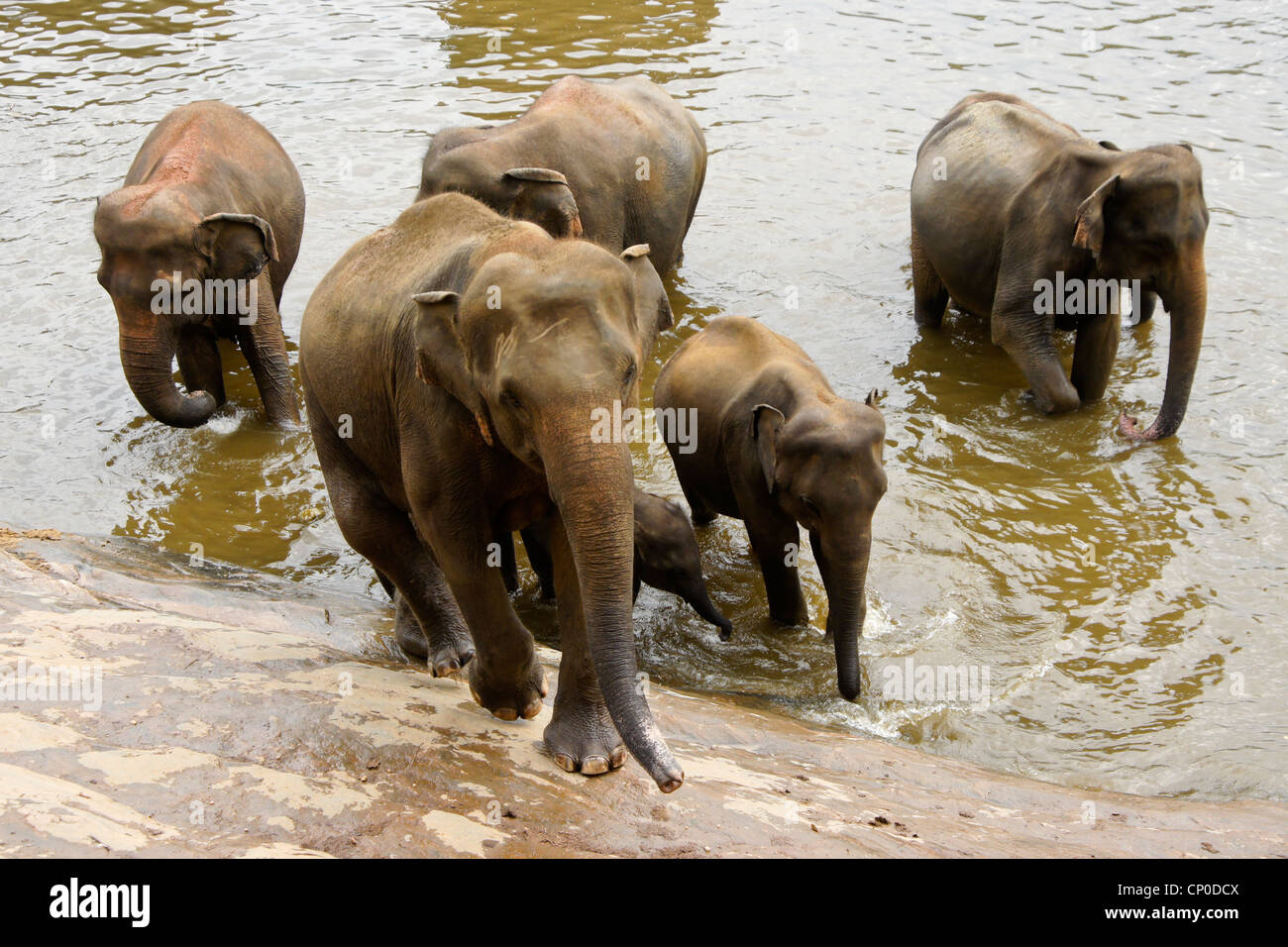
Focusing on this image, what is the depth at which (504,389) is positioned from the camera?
11.9 ft

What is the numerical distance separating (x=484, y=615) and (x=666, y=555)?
2.11 metres

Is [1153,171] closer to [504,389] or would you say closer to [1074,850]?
[1074,850]

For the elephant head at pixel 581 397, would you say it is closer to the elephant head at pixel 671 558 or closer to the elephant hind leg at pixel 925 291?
the elephant head at pixel 671 558

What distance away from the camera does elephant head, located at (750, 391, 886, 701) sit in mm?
5699

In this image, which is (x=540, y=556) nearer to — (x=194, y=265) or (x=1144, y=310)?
(x=194, y=265)

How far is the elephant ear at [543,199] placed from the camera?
8.58 metres

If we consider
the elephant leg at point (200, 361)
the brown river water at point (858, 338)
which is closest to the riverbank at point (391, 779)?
the brown river water at point (858, 338)

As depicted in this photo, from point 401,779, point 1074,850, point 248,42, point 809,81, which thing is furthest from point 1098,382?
point 248,42

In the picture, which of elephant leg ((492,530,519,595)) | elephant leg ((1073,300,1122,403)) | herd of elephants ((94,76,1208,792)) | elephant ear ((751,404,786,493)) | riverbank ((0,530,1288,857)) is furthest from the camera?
elephant leg ((1073,300,1122,403))

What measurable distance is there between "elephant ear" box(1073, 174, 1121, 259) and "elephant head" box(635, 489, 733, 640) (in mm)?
3274

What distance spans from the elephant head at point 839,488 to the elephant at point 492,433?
4.92 ft

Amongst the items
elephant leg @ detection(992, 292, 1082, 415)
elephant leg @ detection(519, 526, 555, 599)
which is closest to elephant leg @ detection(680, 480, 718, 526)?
elephant leg @ detection(519, 526, 555, 599)

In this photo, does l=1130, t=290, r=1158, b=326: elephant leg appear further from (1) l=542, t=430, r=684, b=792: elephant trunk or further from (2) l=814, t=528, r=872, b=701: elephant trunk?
(1) l=542, t=430, r=684, b=792: elephant trunk

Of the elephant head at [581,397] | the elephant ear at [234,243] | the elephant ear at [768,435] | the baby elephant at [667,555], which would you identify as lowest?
the baby elephant at [667,555]
